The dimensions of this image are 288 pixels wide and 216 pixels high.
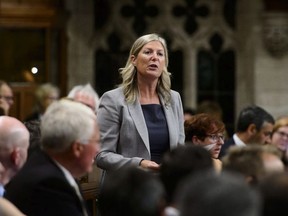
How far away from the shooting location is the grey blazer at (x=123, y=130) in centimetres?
599

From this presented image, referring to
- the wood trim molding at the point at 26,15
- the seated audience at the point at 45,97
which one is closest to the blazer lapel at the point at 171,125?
the seated audience at the point at 45,97

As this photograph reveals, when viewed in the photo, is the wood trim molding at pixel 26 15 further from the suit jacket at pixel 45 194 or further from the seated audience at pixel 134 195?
→ the seated audience at pixel 134 195

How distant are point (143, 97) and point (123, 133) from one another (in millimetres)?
255

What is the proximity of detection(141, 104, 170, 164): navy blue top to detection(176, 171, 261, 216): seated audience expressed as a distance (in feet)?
9.79

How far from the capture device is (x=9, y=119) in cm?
510

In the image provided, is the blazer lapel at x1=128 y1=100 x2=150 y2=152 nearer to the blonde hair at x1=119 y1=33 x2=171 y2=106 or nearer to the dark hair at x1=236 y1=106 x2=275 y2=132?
the blonde hair at x1=119 y1=33 x2=171 y2=106

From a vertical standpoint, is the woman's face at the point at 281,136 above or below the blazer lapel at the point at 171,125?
below

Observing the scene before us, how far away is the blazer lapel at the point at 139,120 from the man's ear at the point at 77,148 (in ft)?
4.55

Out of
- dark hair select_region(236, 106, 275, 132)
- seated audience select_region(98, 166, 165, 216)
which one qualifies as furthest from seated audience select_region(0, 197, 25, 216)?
dark hair select_region(236, 106, 275, 132)

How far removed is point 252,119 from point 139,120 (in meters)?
2.68

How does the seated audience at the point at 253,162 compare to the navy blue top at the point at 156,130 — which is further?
the navy blue top at the point at 156,130

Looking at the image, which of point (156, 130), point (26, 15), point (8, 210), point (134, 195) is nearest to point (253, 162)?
point (134, 195)

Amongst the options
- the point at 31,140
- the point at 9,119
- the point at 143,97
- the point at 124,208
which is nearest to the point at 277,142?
the point at 143,97

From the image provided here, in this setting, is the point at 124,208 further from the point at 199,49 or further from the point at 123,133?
the point at 199,49
